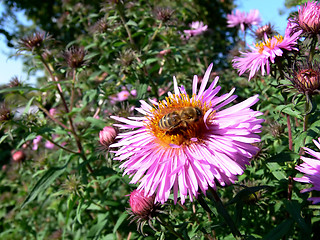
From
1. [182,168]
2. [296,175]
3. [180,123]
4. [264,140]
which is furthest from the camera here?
[264,140]

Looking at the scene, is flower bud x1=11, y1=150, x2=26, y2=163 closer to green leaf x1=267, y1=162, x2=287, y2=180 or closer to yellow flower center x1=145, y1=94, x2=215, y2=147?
yellow flower center x1=145, y1=94, x2=215, y2=147

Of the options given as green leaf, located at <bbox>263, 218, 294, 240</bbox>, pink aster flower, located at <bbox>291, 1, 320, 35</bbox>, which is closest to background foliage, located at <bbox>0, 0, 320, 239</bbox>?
green leaf, located at <bbox>263, 218, 294, 240</bbox>

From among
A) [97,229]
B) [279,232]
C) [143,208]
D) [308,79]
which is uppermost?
[308,79]

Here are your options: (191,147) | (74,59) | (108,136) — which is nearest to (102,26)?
(74,59)

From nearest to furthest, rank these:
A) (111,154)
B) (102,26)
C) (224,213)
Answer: (224,213) → (111,154) → (102,26)

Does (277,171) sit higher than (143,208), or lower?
higher

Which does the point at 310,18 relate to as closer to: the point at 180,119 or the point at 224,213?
the point at 180,119

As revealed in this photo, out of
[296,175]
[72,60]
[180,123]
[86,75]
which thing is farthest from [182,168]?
[86,75]

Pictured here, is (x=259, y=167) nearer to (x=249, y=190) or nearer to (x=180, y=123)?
(x=249, y=190)
